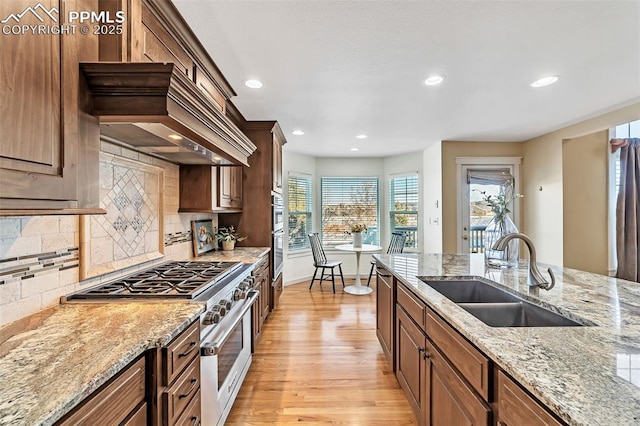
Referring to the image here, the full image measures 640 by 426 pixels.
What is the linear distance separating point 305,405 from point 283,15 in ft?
8.33

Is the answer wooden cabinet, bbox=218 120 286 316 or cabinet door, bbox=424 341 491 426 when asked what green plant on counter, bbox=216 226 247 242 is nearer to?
wooden cabinet, bbox=218 120 286 316

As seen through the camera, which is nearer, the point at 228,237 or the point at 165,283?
the point at 165,283

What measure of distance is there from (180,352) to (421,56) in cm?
231

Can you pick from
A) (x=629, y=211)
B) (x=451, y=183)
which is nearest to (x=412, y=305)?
(x=451, y=183)

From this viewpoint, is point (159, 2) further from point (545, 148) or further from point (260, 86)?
point (545, 148)

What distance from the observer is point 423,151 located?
548 centimetres

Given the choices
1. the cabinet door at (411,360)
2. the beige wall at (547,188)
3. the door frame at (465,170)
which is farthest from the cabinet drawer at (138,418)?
the beige wall at (547,188)

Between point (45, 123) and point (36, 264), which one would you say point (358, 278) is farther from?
point (45, 123)

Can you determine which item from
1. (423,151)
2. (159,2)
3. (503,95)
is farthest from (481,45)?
(423,151)

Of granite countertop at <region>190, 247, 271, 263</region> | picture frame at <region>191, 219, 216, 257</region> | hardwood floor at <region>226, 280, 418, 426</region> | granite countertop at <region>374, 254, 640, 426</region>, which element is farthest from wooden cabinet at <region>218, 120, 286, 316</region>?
granite countertop at <region>374, 254, 640, 426</region>

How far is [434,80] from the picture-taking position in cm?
249

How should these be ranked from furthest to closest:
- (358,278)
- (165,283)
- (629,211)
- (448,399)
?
(358,278) < (629,211) < (165,283) < (448,399)

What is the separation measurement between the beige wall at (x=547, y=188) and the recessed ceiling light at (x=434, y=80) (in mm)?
2480

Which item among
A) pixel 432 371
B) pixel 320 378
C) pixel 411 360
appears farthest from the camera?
pixel 320 378
